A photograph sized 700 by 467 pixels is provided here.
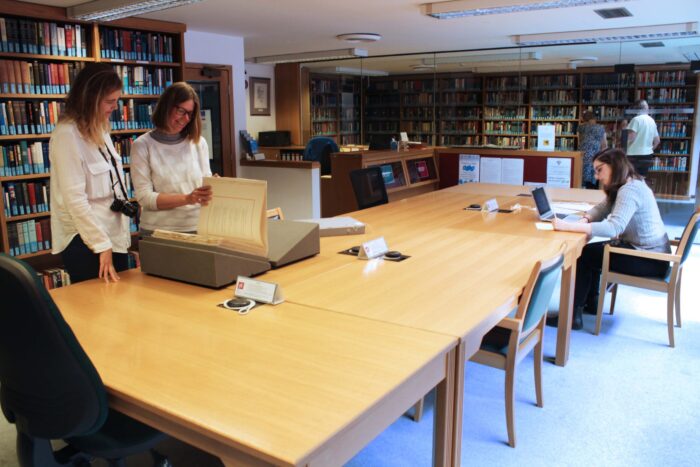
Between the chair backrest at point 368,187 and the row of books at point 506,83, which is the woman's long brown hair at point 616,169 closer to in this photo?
the chair backrest at point 368,187

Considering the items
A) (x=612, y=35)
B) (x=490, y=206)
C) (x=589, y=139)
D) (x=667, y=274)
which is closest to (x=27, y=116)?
(x=490, y=206)

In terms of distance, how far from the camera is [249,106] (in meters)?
9.78

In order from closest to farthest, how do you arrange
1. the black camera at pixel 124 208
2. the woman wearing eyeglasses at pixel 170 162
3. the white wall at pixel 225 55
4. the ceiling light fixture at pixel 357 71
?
the black camera at pixel 124 208, the woman wearing eyeglasses at pixel 170 162, the white wall at pixel 225 55, the ceiling light fixture at pixel 357 71

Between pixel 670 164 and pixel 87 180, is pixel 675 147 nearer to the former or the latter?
pixel 670 164

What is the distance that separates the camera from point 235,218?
2.14m

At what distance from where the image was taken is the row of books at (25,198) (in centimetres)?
465

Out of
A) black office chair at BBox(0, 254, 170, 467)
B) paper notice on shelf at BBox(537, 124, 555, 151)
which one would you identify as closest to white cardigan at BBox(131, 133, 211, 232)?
black office chair at BBox(0, 254, 170, 467)

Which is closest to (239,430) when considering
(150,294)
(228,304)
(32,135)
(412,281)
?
(228,304)

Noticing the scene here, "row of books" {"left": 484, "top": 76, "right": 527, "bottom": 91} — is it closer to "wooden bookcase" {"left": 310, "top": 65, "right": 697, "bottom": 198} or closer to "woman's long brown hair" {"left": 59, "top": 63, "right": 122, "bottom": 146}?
"wooden bookcase" {"left": 310, "top": 65, "right": 697, "bottom": 198}

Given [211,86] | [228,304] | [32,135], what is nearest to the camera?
[228,304]

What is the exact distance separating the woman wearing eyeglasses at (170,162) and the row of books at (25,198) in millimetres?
2544

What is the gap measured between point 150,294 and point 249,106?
26.6 feet

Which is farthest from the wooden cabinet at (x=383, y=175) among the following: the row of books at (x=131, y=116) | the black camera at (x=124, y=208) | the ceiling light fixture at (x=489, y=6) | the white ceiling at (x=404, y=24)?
the black camera at (x=124, y=208)

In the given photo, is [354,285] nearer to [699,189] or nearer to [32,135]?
[32,135]
